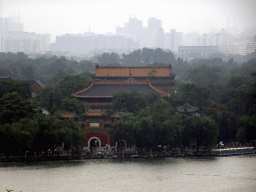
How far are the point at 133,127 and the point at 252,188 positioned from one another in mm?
14158

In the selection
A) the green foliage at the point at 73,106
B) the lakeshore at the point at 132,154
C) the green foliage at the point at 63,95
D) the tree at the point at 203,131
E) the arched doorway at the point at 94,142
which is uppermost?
the green foliage at the point at 63,95

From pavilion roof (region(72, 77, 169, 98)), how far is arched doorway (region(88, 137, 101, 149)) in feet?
26.0

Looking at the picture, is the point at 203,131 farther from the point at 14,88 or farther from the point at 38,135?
the point at 14,88

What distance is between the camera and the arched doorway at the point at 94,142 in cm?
5106

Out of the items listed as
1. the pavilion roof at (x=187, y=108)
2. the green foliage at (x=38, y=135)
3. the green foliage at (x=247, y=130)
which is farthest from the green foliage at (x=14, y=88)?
the green foliage at (x=247, y=130)

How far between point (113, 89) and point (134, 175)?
21782 millimetres

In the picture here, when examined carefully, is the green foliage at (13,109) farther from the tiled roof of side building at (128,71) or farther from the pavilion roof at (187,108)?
the tiled roof of side building at (128,71)

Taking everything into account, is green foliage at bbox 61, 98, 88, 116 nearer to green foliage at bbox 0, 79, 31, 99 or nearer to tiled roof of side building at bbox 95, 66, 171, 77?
Answer: green foliage at bbox 0, 79, 31, 99

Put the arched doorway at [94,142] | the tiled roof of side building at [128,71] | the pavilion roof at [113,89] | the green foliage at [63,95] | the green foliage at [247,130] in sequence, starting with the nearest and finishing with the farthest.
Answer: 1. the green foliage at [247,130]
2. the arched doorway at [94,142]
3. the green foliage at [63,95]
4. the pavilion roof at [113,89]
5. the tiled roof of side building at [128,71]

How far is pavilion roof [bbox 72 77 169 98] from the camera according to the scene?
59.3 meters

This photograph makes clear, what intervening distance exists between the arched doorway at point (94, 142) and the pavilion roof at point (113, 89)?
7.93 m

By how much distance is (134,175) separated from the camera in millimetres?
39438

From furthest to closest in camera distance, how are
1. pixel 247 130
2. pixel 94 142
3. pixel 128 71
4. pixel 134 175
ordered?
pixel 128 71
pixel 94 142
pixel 247 130
pixel 134 175

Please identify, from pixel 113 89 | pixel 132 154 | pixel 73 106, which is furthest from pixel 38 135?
pixel 113 89
